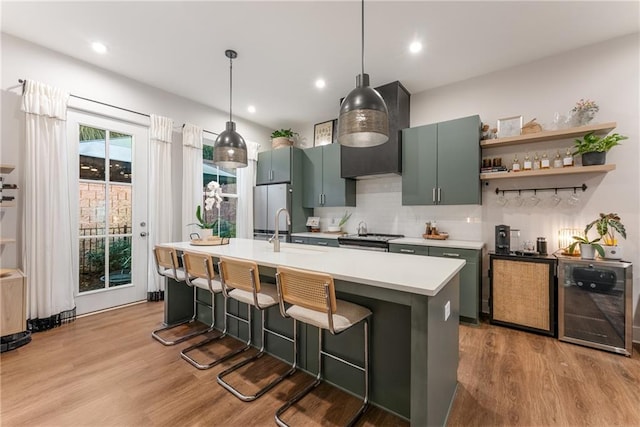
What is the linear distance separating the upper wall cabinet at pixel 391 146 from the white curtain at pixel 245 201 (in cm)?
209

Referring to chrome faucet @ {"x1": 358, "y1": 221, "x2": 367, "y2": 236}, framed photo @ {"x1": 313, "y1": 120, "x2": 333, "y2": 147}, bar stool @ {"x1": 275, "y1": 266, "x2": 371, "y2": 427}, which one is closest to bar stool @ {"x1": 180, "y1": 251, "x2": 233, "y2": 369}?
bar stool @ {"x1": 275, "y1": 266, "x2": 371, "y2": 427}

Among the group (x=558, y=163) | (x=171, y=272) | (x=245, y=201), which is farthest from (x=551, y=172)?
(x=245, y=201)

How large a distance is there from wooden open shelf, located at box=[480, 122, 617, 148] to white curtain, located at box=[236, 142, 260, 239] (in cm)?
369

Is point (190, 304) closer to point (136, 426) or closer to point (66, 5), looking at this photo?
point (136, 426)

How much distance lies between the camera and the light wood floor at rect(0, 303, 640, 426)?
1.68 m

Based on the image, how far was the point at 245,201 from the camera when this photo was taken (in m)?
4.98

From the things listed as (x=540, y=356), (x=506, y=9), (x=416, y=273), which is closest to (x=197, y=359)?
(x=416, y=273)

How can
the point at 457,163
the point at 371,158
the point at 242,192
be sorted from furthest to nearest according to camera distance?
the point at 242,192 → the point at 371,158 → the point at 457,163

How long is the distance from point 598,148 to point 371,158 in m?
2.35

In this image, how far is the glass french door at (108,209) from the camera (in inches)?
129

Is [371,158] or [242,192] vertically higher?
[371,158]

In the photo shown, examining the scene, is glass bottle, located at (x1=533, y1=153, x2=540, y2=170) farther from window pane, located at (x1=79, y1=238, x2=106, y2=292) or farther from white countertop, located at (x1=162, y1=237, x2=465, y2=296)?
window pane, located at (x1=79, y1=238, x2=106, y2=292)

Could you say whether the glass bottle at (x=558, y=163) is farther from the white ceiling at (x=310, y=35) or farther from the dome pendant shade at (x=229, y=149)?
the dome pendant shade at (x=229, y=149)

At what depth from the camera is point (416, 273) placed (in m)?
1.57
